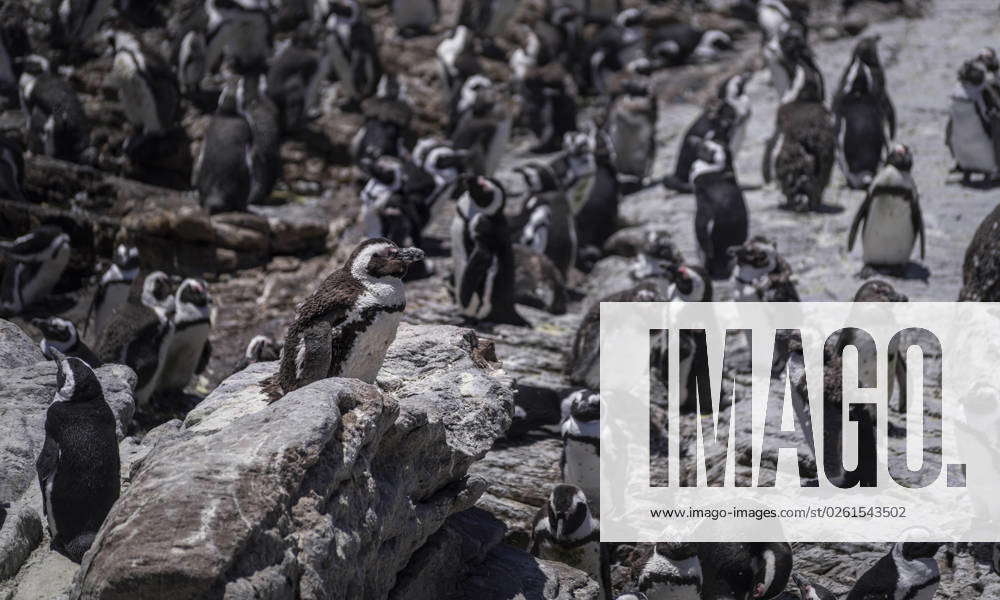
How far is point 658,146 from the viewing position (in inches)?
640

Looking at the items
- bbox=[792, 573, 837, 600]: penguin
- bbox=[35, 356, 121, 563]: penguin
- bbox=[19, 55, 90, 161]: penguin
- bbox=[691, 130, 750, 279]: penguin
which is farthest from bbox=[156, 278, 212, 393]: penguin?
bbox=[19, 55, 90, 161]: penguin

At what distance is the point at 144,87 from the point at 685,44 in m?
8.73

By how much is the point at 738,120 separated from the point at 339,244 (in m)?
4.71

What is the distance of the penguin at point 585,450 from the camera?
305 inches

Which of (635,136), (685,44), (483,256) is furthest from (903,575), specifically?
(685,44)

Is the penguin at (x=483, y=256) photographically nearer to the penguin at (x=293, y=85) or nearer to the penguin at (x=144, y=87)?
the penguin at (x=144, y=87)

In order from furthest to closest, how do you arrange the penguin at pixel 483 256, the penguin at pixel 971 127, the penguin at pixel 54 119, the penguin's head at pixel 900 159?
the penguin at pixel 54 119, the penguin at pixel 971 127, the penguin's head at pixel 900 159, the penguin at pixel 483 256

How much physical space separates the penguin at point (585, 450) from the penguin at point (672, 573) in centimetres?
104

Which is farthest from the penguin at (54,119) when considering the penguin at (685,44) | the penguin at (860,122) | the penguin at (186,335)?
the penguin at (685,44)

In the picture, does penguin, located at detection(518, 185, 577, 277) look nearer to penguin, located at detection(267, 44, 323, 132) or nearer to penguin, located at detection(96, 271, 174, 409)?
penguin, located at detection(267, 44, 323, 132)

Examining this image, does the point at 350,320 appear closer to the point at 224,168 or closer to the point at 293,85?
the point at 224,168

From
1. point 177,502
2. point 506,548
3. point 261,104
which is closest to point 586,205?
point 261,104

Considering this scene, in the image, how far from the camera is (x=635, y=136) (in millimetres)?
14922

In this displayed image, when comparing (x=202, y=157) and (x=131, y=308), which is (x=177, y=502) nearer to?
(x=131, y=308)
